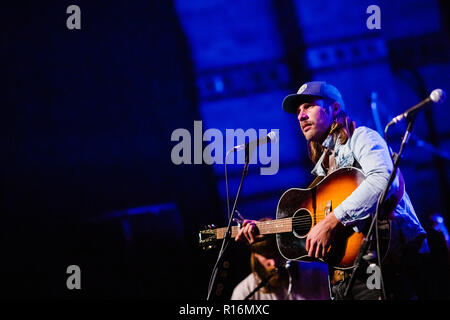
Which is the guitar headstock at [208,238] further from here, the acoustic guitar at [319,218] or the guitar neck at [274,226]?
the acoustic guitar at [319,218]

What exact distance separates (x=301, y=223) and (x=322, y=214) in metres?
0.21

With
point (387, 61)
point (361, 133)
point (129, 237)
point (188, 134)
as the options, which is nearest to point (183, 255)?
point (129, 237)

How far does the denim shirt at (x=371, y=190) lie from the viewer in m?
2.75

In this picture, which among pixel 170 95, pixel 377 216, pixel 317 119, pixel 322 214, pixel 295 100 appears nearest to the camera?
pixel 377 216

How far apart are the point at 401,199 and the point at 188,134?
4.35 m

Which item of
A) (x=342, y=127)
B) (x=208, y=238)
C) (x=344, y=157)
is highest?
(x=342, y=127)

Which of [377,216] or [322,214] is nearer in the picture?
[377,216]

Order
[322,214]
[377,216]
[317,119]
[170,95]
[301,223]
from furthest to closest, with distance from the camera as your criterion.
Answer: [170,95] → [317,119] → [301,223] → [322,214] → [377,216]

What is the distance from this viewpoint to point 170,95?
713 cm

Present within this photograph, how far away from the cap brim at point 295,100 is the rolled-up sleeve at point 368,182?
686mm

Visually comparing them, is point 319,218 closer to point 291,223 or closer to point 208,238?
point 291,223

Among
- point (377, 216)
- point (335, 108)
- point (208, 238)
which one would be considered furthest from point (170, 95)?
point (377, 216)

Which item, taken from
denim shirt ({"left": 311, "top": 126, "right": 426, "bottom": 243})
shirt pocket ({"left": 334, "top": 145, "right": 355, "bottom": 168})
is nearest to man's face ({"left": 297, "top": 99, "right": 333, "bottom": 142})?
shirt pocket ({"left": 334, "top": 145, "right": 355, "bottom": 168})

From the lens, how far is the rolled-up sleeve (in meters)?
2.75
